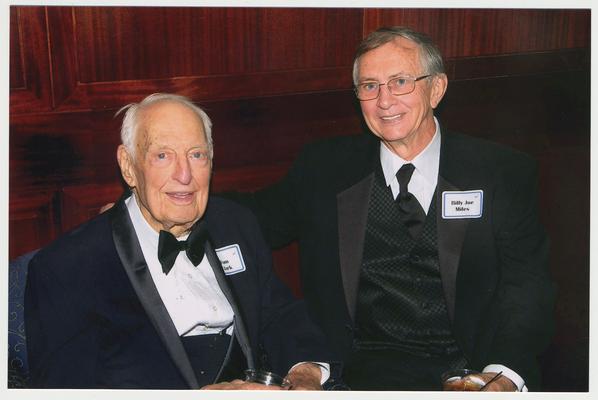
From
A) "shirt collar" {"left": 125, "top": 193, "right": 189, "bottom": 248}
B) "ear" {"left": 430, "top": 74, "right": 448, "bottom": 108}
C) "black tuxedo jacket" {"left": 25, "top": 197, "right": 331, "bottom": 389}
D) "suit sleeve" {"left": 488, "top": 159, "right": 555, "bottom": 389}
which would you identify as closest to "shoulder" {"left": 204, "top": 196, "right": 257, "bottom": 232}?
"black tuxedo jacket" {"left": 25, "top": 197, "right": 331, "bottom": 389}

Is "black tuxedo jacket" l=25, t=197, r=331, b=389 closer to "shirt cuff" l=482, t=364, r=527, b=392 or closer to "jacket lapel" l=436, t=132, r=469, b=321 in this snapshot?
"jacket lapel" l=436, t=132, r=469, b=321

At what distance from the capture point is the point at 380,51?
106 inches

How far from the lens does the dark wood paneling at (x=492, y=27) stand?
2.95 metres

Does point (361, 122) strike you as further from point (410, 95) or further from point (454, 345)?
point (454, 345)

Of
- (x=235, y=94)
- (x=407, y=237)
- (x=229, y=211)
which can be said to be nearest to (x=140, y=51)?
(x=235, y=94)

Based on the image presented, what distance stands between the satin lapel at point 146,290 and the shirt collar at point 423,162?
96 centimetres

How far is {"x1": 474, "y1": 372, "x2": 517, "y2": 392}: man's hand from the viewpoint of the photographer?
8.30 ft

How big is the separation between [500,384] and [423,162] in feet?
2.71

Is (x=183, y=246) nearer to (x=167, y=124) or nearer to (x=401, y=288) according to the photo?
(x=167, y=124)

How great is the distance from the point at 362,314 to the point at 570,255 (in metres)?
0.88

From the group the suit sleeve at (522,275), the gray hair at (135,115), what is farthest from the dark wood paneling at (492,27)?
the gray hair at (135,115)

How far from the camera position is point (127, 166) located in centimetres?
251

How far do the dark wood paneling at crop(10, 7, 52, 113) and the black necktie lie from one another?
1279 mm

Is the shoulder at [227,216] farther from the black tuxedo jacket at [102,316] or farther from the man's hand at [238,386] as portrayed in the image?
the man's hand at [238,386]
